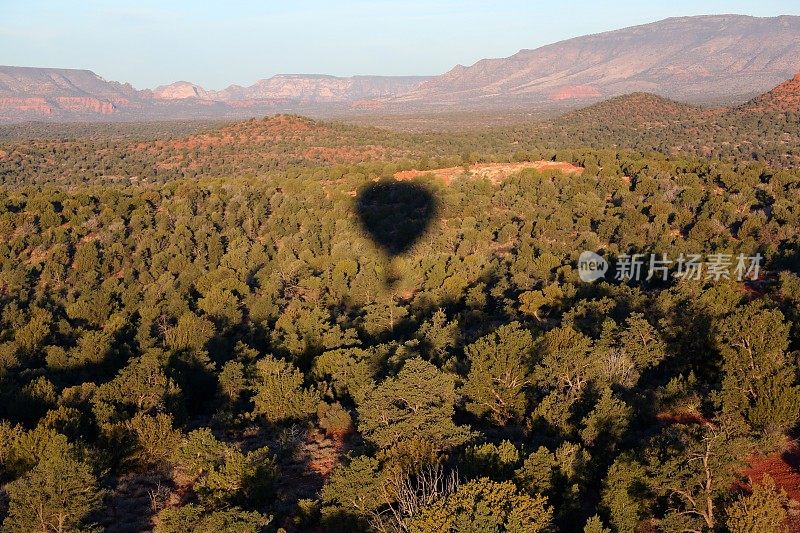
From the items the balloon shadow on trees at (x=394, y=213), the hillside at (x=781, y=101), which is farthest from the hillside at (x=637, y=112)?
the balloon shadow on trees at (x=394, y=213)

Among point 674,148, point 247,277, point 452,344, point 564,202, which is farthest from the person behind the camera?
point 674,148

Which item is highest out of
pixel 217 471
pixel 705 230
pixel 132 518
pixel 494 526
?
pixel 705 230

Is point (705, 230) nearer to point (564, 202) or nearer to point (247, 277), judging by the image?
point (564, 202)

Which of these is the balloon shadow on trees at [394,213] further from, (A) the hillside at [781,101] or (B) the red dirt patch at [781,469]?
(A) the hillside at [781,101]

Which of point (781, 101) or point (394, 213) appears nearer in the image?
point (394, 213)

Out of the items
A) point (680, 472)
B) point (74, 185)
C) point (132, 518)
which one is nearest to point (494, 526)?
point (680, 472)

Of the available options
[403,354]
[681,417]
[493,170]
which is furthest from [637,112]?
[681,417]

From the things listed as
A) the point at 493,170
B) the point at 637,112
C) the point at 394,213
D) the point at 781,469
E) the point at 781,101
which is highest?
the point at 781,101

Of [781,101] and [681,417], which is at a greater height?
[781,101]

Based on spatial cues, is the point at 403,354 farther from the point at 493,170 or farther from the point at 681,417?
the point at 493,170
